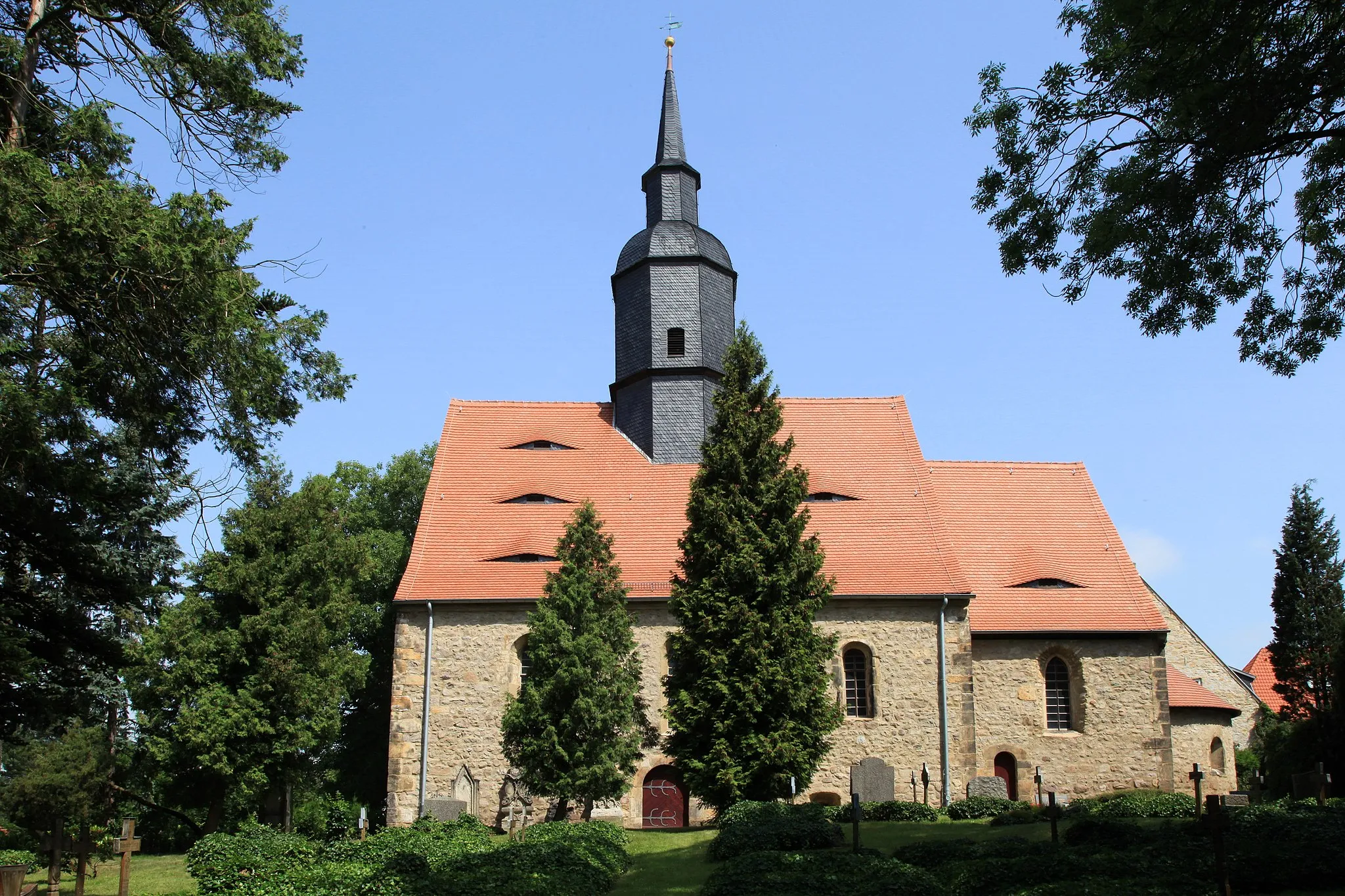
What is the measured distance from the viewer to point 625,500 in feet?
83.2

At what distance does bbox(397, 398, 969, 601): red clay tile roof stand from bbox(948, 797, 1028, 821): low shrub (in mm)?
4315

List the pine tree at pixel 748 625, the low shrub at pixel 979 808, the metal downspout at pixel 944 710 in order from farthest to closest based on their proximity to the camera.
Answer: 1. the metal downspout at pixel 944 710
2. the low shrub at pixel 979 808
3. the pine tree at pixel 748 625

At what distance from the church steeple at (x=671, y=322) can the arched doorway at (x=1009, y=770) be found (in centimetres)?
889

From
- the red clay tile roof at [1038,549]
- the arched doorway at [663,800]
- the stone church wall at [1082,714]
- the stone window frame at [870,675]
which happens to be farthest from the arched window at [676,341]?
the arched doorway at [663,800]

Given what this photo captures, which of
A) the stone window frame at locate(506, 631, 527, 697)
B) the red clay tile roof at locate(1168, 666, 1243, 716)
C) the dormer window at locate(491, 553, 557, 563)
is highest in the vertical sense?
the dormer window at locate(491, 553, 557, 563)

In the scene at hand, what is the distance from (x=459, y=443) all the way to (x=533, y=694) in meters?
9.06

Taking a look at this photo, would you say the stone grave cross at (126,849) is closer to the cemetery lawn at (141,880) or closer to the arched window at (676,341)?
the cemetery lawn at (141,880)

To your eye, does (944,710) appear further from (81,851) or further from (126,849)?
(81,851)

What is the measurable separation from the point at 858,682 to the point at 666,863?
29.2 ft

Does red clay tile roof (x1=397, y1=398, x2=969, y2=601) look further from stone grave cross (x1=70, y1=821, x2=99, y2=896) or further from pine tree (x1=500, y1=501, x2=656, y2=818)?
stone grave cross (x1=70, y1=821, x2=99, y2=896)

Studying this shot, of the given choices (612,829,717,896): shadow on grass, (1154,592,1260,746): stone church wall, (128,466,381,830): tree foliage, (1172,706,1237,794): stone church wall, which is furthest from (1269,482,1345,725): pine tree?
(128,466,381,830): tree foliage

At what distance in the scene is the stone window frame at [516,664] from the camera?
74.9ft

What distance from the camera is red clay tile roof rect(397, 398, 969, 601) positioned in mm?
23500

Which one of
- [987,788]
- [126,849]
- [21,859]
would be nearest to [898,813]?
[987,788]
